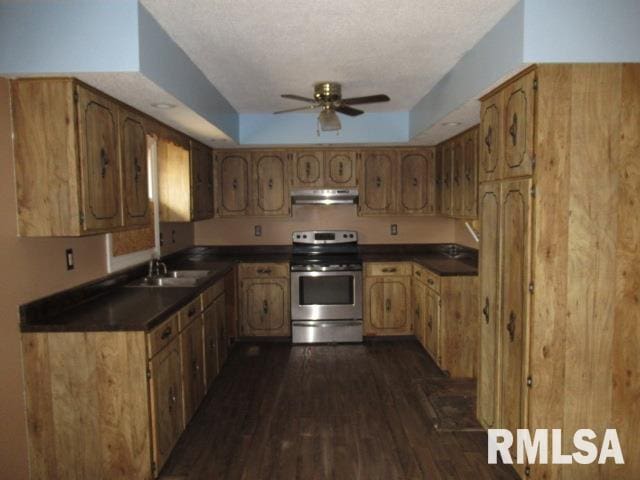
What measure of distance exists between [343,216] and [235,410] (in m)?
2.80

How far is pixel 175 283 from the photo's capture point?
3.75 meters

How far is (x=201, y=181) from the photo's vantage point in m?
4.61

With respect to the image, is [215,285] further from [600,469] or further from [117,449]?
[600,469]

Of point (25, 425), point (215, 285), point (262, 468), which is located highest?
point (215, 285)

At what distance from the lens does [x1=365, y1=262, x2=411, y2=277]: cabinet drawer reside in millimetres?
4852

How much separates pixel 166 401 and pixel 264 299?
7.66 feet

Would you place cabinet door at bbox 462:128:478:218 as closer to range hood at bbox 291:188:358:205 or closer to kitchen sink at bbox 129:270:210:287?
range hood at bbox 291:188:358:205

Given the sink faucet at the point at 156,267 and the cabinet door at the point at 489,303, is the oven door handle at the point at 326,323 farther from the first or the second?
the cabinet door at the point at 489,303

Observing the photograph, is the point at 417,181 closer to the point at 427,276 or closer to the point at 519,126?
the point at 427,276

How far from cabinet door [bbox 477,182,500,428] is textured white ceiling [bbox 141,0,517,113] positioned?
3.08 feet

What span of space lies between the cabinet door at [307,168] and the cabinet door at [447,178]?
1361mm

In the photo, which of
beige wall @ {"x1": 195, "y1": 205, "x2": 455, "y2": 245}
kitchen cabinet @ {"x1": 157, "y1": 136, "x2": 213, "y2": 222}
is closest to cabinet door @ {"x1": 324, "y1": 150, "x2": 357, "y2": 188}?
beige wall @ {"x1": 195, "y1": 205, "x2": 455, "y2": 245}

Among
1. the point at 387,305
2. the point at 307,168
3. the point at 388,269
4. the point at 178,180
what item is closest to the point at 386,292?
the point at 387,305

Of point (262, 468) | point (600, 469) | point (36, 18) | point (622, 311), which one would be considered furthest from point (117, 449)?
point (622, 311)
